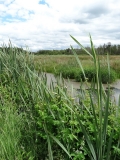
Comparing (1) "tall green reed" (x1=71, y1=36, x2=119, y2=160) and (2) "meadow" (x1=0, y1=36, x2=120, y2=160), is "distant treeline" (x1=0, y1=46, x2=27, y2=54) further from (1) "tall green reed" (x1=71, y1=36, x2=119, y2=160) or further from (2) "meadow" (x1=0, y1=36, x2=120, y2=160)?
(1) "tall green reed" (x1=71, y1=36, x2=119, y2=160)

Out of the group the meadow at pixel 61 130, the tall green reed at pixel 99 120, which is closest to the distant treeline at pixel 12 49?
the meadow at pixel 61 130

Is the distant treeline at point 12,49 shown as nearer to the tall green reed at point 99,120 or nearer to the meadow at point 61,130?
the meadow at point 61,130

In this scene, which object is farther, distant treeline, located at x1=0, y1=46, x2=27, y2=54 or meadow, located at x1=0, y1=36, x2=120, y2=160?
distant treeline, located at x1=0, y1=46, x2=27, y2=54

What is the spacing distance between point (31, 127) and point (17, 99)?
1064 mm

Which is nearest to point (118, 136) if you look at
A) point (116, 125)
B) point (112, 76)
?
point (116, 125)

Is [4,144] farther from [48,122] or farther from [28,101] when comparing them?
[28,101]

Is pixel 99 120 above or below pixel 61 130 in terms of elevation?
above

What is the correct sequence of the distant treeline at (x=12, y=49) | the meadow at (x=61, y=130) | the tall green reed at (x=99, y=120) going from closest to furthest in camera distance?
the tall green reed at (x=99, y=120) → the meadow at (x=61, y=130) → the distant treeline at (x=12, y=49)

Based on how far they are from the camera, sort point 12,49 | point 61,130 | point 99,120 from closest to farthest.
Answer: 1. point 99,120
2. point 61,130
3. point 12,49

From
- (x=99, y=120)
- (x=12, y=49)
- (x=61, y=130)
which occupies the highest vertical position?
(x=12, y=49)

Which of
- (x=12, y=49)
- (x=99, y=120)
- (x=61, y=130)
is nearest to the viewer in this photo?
(x=99, y=120)

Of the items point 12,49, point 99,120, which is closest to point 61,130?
point 99,120

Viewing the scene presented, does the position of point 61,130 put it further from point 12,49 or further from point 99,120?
point 12,49

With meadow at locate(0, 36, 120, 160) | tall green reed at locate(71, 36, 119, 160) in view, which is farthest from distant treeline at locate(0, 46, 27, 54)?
tall green reed at locate(71, 36, 119, 160)
